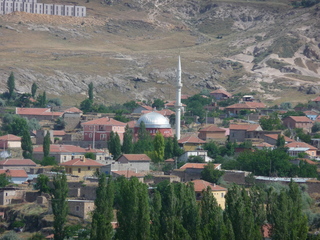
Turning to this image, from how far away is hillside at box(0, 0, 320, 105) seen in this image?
4968 inches

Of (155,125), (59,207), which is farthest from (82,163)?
(155,125)

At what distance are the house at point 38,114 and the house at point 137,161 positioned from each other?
25433mm

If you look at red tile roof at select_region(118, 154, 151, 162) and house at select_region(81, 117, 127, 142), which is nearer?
red tile roof at select_region(118, 154, 151, 162)

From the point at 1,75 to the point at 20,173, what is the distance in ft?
164

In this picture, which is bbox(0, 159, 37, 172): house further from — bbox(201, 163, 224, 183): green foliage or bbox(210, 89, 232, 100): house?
bbox(210, 89, 232, 100): house

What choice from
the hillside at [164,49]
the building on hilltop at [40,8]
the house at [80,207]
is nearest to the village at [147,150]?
the house at [80,207]

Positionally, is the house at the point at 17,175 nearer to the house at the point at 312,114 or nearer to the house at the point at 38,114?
the house at the point at 38,114

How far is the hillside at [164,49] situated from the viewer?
126 m

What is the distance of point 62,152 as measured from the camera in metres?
76.9

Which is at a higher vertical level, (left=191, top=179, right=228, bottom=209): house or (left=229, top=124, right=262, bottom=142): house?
(left=229, top=124, right=262, bottom=142): house

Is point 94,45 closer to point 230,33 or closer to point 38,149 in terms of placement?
point 230,33

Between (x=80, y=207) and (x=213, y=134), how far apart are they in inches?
1163

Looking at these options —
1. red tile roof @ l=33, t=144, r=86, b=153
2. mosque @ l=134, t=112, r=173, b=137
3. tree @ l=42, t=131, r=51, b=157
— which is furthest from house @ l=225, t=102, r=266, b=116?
tree @ l=42, t=131, r=51, b=157

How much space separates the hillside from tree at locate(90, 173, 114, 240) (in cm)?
6094
